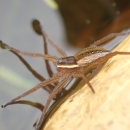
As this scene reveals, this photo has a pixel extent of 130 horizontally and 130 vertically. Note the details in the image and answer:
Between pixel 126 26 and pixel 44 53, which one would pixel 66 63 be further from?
pixel 126 26

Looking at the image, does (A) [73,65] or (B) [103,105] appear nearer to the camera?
(B) [103,105]

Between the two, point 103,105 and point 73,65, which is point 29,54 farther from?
point 103,105

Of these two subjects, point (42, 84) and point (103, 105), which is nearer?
point (103, 105)

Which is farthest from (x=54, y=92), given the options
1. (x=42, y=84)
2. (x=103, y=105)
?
(x=103, y=105)

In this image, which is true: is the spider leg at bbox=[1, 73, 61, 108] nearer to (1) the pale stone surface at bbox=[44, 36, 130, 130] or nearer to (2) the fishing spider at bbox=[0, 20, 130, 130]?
(2) the fishing spider at bbox=[0, 20, 130, 130]

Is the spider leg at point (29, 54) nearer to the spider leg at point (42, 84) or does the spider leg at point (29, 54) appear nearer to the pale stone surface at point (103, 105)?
the spider leg at point (42, 84)

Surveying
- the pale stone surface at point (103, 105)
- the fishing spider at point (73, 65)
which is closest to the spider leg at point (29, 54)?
the fishing spider at point (73, 65)

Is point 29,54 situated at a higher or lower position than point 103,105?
higher

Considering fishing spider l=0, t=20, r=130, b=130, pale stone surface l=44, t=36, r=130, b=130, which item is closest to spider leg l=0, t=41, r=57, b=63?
fishing spider l=0, t=20, r=130, b=130

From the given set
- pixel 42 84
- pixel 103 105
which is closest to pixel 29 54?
pixel 42 84

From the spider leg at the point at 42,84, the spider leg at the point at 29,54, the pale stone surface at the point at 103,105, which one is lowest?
the pale stone surface at the point at 103,105
